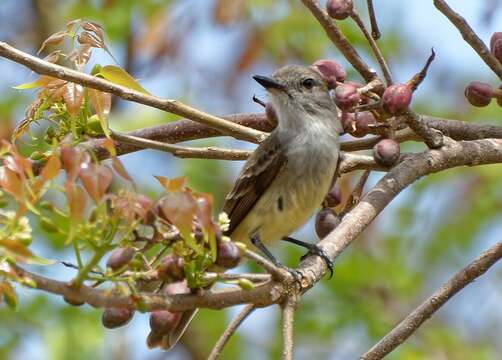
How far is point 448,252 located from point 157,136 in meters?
4.11

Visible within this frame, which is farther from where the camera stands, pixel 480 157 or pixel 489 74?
pixel 489 74

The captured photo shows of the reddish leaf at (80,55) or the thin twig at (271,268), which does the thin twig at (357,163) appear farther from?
the reddish leaf at (80,55)

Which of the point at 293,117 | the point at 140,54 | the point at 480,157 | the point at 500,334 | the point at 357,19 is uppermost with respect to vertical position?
the point at 357,19

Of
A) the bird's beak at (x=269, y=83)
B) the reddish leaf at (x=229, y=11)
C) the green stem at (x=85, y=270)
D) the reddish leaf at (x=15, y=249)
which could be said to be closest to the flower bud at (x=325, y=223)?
the bird's beak at (x=269, y=83)

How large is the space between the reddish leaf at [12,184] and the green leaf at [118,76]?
890 mm

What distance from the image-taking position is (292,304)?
8.49 ft

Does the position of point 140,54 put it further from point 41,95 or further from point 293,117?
point 41,95

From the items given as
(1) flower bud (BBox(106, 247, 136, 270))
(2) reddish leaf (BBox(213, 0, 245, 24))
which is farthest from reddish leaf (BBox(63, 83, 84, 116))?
(2) reddish leaf (BBox(213, 0, 245, 24))

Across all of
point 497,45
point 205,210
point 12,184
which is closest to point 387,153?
point 497,45

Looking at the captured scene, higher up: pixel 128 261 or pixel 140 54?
pixel 128 261

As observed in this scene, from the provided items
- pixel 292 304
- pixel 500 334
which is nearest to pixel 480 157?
pixel 292 304

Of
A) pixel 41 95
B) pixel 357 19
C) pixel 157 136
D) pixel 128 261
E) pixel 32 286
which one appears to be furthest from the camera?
pixel 157 136

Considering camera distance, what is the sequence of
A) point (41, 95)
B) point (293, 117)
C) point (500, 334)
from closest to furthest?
1. point (41, 95)
2. point (293, 117)
3. point (500, 334)

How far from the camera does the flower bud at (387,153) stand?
3184 millimetres
